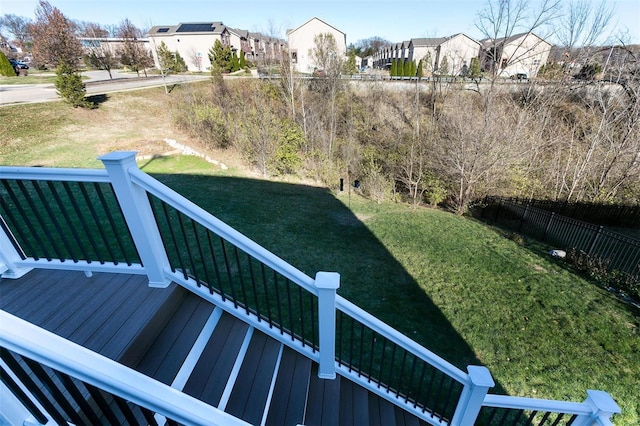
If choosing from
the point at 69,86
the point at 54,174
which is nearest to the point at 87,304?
the point at 54,174

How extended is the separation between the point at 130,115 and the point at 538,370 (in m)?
19.4

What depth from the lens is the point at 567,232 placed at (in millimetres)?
7066

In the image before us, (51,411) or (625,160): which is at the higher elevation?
(51,411)

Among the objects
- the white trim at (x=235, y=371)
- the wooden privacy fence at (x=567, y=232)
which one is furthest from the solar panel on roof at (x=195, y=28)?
the white trim at (x=235, y=371)

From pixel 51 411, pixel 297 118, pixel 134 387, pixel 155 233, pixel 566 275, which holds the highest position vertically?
pixel 134 387

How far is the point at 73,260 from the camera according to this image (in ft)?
8.14

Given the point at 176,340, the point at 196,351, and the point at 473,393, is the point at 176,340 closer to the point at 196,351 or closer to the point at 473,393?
the point at 196,351

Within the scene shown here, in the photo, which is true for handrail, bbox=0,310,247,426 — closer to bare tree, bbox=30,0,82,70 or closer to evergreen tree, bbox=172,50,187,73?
bare tree, bbox=30,0,82,70

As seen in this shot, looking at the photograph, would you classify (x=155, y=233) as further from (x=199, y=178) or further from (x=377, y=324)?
(x=199, y=178)

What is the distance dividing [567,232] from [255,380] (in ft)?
27.8

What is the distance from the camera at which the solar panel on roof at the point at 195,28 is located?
34.2 m

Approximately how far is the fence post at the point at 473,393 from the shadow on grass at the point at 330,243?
144cm

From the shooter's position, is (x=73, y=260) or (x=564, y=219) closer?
(x=73, y=260)

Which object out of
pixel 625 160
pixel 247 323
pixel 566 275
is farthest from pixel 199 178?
pixel 625 160
